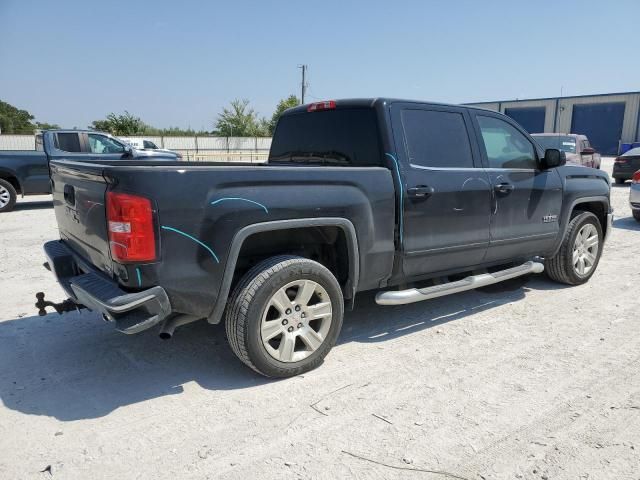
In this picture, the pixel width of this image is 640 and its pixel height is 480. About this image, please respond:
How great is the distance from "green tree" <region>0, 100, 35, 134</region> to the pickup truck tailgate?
7014 cm

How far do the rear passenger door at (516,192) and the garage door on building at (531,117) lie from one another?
163 feet

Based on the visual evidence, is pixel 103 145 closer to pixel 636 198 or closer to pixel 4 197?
pixel 4 197

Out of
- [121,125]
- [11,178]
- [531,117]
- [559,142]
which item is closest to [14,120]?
[121,125]

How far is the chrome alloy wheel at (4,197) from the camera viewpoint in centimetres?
1066

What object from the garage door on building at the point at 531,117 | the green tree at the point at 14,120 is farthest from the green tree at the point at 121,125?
the garage door on building at the point at 531,117

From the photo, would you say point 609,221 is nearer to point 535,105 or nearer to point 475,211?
point 475,211

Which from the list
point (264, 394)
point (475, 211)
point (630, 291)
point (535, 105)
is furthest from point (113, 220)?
point (535, 105)

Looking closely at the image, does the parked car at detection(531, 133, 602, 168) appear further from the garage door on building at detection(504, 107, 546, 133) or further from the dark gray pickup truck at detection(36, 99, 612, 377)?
the garage door on building at detection(504, 107, 546, 133)

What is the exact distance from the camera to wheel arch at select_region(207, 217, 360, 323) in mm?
2979

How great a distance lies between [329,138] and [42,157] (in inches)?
366

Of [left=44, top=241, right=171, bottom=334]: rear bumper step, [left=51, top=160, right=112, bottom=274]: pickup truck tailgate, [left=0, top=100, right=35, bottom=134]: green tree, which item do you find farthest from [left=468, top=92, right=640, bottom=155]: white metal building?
[left=0, top=100, right=35, bottom=134]: green tree

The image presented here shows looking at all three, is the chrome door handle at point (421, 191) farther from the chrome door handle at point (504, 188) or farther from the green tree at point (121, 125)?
the green tree at point (121, 125)

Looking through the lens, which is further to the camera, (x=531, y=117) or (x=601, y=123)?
(x=531, y=117)

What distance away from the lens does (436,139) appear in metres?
4.05
